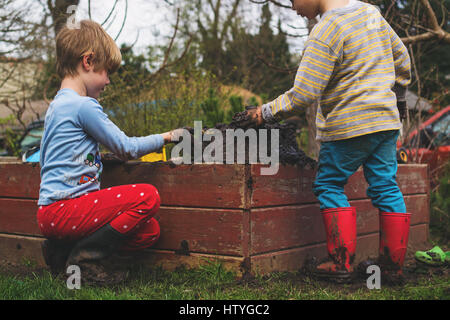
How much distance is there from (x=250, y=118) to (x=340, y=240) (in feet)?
2.35

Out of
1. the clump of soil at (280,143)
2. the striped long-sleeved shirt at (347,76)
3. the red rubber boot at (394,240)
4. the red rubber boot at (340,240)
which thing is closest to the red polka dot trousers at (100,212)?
the clump of soil at (280,143)

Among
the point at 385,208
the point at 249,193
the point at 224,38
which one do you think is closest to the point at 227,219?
the point at 249,193

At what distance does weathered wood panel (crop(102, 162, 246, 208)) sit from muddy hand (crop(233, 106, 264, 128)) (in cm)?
21

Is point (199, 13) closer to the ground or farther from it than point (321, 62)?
farther from it

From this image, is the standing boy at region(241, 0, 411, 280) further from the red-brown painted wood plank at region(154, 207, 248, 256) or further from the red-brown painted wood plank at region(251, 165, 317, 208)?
the red-brown painted wood plank at region(154, 207, 248, 256)

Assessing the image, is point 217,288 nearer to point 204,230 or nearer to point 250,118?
point 204,230

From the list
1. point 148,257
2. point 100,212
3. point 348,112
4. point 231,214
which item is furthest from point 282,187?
point 100,212

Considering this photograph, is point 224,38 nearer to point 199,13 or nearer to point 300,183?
point 199,13

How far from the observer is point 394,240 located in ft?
7.47

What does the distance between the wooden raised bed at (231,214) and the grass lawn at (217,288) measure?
0.09 metres

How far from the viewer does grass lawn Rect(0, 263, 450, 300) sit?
6.70 ft
